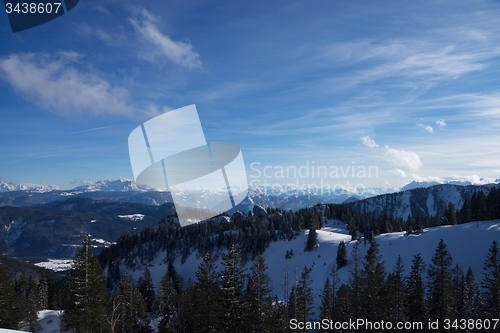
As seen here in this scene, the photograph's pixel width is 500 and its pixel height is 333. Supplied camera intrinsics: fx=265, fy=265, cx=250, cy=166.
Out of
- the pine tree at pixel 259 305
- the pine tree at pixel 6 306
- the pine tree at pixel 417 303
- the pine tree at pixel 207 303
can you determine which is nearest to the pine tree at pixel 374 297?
the pine tree at pixel 417 303

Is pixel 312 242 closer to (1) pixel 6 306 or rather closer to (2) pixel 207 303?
(2) pixel 207 303

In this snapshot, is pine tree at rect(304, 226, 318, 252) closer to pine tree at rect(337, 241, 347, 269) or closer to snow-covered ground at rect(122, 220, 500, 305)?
snow-covered ground at rect(122, 220, 500, 305)

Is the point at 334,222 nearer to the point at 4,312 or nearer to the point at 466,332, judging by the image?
the point at 466,332

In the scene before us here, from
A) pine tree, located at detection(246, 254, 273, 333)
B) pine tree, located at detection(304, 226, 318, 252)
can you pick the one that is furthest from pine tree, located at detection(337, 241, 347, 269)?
pine tree, located at detection(246, 254, 273, 333)

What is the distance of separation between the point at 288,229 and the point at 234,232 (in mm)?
33279

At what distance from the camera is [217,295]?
2653cm

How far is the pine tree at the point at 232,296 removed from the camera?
25.3 meters

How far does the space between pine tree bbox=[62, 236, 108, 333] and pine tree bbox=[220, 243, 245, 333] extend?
455 inches

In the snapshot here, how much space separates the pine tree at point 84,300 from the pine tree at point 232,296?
1155cm

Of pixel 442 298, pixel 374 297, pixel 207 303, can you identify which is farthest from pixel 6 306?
pixel 442 298

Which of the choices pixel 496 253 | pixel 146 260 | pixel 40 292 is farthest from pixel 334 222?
pixel 40 292

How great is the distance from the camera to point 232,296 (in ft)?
84.8

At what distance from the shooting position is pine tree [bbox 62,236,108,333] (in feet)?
82.1

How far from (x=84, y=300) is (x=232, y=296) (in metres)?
14.0
